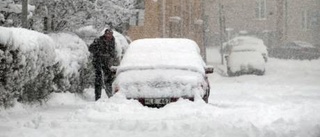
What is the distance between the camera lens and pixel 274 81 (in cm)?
2611

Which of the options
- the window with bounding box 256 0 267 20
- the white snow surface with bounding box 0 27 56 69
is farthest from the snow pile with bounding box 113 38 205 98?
the window with bounding box 256 0 267 20

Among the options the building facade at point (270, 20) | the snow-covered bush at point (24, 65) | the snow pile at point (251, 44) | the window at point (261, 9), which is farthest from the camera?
the window at point (261, 9)

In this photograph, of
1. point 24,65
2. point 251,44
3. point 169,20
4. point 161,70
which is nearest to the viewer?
point 24,65

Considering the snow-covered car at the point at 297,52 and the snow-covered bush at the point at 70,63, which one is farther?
the snow-covered car at the point at 297,52

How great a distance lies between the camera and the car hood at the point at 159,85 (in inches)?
412

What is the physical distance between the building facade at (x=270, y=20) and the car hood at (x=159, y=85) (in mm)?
47037

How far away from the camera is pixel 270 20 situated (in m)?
59.0

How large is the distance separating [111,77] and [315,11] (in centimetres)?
4759

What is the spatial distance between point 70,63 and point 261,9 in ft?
157

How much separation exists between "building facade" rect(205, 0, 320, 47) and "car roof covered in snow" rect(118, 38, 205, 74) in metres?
45.4

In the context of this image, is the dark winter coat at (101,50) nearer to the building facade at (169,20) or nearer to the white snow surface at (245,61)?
the building facade at (169,20)

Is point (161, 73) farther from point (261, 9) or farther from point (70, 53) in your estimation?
point (261, 9)

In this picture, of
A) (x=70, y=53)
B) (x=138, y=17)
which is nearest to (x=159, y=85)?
(x=70, y=53)

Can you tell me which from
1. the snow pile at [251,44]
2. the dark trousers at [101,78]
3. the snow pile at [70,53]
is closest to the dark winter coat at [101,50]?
the dark trousers at [101,78]
